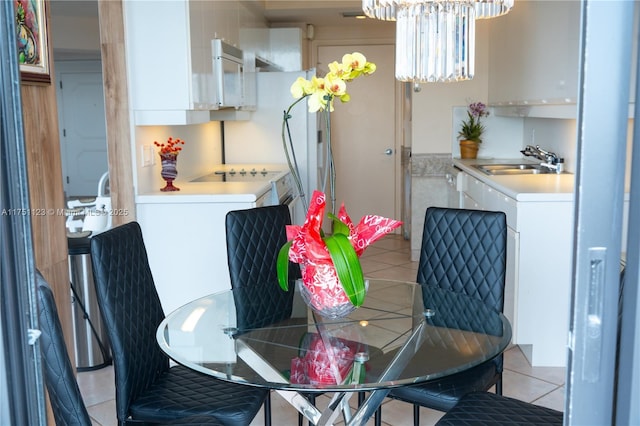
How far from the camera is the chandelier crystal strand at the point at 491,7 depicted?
2.47 meters

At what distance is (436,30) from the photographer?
2.52 metres

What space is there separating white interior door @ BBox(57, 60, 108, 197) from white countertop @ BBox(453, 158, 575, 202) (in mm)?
6921

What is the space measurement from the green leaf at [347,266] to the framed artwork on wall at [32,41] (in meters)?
1.23

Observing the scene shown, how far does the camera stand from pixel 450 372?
171 cm

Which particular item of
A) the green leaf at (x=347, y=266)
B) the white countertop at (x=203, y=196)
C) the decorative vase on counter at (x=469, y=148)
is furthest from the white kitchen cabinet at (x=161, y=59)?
the decorative vase on counter at (x=469, y=148)

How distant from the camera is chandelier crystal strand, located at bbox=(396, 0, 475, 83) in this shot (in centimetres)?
251

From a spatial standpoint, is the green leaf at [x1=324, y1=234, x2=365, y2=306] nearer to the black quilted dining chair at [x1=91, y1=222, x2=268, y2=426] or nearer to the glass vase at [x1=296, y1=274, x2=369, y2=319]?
the glass vase at [x1=296, y1=274, x2=369, y2=319]

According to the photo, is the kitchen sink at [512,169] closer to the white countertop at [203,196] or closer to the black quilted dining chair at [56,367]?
the white countertop at [203,196]

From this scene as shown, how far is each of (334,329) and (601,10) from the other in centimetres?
152

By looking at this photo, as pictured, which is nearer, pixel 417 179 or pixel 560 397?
pixel 560 397

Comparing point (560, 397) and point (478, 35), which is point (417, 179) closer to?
point (478, 35)

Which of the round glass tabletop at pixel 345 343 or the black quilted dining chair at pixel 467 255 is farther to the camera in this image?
the black quilted dining chair at pixel 467 255

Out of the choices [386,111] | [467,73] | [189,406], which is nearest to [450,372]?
[189,406]

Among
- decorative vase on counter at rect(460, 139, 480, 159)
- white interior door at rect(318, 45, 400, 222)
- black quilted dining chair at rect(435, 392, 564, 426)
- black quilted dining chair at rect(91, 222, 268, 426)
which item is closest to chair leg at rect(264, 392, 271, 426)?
black quilted dining chair at rect(91, 222, 268, 426)
